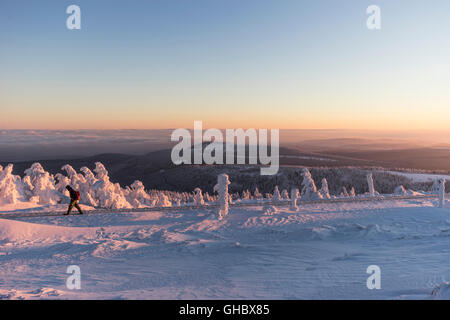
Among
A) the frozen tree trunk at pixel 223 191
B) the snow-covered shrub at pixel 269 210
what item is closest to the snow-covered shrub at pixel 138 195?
the frozen tree trunk at pixel 223 191

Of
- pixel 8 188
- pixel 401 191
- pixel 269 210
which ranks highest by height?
pixel 8 188

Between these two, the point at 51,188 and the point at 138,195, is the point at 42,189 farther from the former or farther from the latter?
the point at 138,195

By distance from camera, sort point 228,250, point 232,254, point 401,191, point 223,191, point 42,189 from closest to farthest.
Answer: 1. point 232,254
2. point 228,250
3. point 223,191
4. point 42,189
5. point 401,191

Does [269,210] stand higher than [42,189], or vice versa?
[42,189]

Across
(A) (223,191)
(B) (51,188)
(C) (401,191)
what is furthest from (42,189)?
(C) (401,191)

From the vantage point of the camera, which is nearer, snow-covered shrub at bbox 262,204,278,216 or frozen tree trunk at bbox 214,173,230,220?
frozen tree trunk at bbox 214,173,230,220

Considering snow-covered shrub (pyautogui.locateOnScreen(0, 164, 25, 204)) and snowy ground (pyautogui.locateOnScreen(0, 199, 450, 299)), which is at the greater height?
snow-covered shrub (pyautogui.locateOnScreen(0, 164, 25, 204))

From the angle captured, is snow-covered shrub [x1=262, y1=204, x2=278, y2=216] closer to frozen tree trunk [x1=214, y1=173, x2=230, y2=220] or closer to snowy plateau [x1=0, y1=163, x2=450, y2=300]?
snowy plateau [x1=0, y1=163, x2=450, y2=300]

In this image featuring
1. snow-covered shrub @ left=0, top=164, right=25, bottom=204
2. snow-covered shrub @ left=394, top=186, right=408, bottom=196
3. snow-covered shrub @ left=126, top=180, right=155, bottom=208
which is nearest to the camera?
snow-covered shrub @ left=0, top=164, right=25, bottom=204

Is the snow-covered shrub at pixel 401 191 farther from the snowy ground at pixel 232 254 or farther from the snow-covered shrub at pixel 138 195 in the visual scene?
the snow-covered shrub at pixel 138 195

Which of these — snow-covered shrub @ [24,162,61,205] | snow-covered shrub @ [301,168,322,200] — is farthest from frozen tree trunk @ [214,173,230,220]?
snow-covered shrub @ [24,162,61,205]
